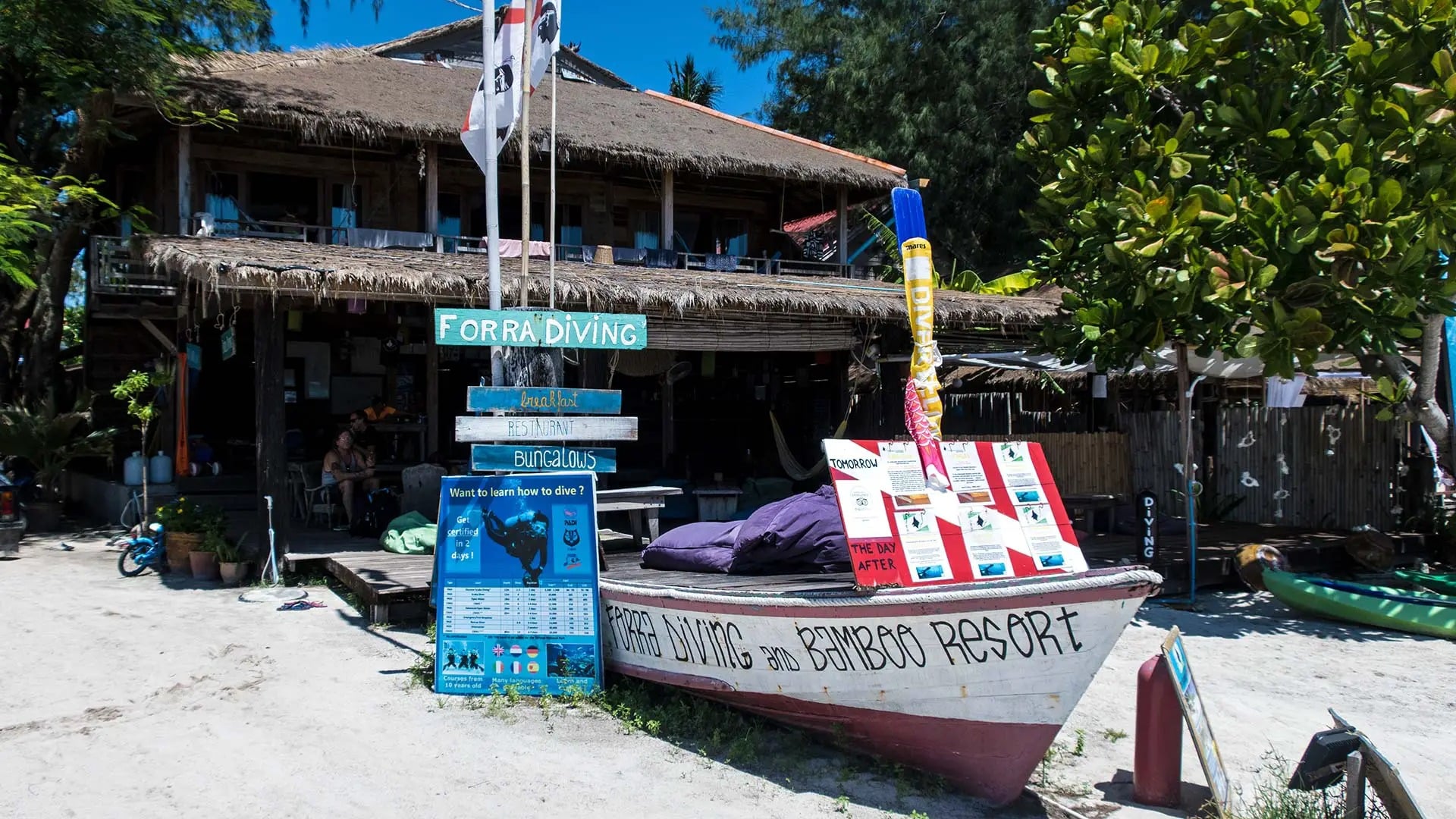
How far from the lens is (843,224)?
16.1 meters

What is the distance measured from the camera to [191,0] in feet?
43.1

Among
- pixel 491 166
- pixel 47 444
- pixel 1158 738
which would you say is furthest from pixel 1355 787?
pixel 47 444

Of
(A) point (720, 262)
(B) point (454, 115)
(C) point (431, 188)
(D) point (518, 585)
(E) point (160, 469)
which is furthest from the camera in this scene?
(A) point (720, 262)

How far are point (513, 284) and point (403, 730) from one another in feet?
17.6

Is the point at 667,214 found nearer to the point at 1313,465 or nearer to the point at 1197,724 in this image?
the point at 1313,465

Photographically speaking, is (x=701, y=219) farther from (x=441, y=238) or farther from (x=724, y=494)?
(x=724, y=494)

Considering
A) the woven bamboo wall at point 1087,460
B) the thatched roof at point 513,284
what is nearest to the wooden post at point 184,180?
the thatched roof at point 513,284

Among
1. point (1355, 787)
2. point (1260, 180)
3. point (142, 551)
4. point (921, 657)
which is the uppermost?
point (1260, 180)

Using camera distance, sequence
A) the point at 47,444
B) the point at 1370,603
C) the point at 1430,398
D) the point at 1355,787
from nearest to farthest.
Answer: the point at 1355,787 < the point at 1370,603 < the point at 1430,398 < the point at 47,444

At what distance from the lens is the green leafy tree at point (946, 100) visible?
22203 mm

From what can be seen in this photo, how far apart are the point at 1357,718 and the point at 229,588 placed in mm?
9135

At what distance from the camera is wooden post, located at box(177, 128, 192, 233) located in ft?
39.2

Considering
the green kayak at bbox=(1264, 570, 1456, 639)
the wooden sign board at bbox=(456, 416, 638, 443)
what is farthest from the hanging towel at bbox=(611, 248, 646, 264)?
Result: the green kayak at bbox=(1264, 570, 1456, 639)

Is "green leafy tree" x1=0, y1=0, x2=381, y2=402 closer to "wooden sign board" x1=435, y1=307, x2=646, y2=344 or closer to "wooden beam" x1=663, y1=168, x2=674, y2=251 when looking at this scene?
"wooden beam" x1=663, y1=168, x2=674, y2=251
